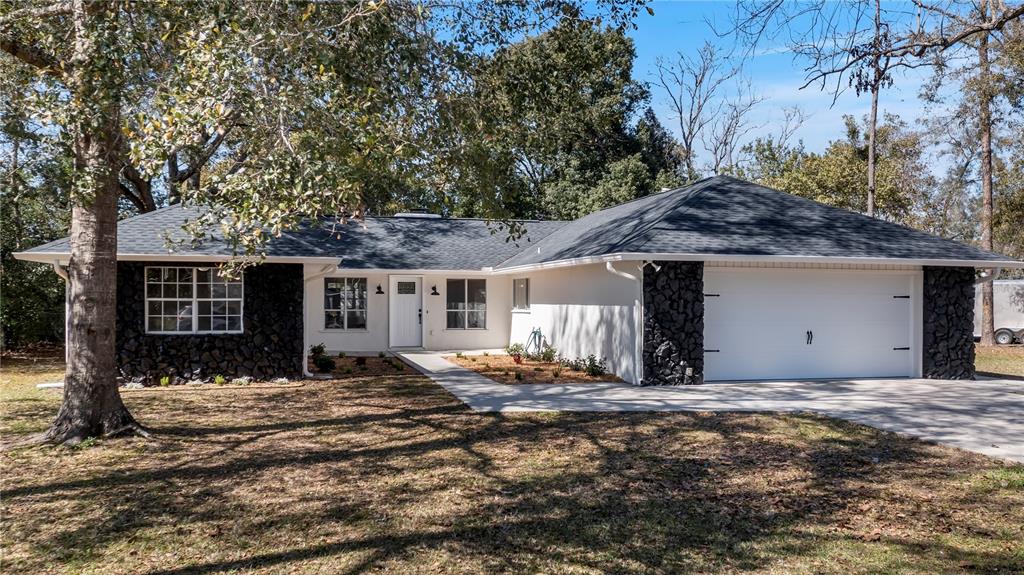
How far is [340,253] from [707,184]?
882cm

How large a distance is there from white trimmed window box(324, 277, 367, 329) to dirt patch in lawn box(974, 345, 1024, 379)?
14.3 metres

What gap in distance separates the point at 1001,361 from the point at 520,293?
39.1 feet

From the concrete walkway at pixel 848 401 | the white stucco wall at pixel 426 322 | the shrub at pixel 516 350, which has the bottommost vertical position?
the concrete walkway at pixel 848 401

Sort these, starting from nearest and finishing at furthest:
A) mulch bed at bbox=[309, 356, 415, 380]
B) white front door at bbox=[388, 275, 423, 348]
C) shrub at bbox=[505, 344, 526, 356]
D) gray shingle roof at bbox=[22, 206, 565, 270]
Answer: gray shingle roof at bbox=[22, 206, 565, 270]
mulch bed at bbox=[309, 356, 415, 380]
shrub at bbox=[505, 344, 526, 356]
white front door at bbox=[388, 275, 423, 348]

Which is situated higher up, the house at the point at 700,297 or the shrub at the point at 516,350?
the house at the point at 700,297

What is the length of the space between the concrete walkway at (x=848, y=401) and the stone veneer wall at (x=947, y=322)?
1.73ft

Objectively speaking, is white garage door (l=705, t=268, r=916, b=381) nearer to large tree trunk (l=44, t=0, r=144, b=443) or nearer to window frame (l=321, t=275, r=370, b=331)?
large tree trunk (l=44, t=0, r=144, b=443)

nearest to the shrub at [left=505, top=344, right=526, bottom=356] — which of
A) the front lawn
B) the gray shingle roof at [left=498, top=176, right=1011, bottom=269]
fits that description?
the gray shingle roof at [left=498, top=176, right=1011, bottom=269]

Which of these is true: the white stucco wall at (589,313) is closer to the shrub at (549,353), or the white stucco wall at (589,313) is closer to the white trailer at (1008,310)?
the shrub at (549,353)

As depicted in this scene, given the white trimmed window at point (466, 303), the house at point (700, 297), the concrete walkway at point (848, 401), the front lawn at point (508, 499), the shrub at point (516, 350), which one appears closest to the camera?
the front lawn at point (508, 499)

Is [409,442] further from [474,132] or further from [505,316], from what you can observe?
[505,316]

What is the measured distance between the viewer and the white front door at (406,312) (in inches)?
761

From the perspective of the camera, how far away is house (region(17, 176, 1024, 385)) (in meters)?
12.3

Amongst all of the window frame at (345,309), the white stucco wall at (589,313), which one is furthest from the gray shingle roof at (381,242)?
the white stucco wall at (589,313)
